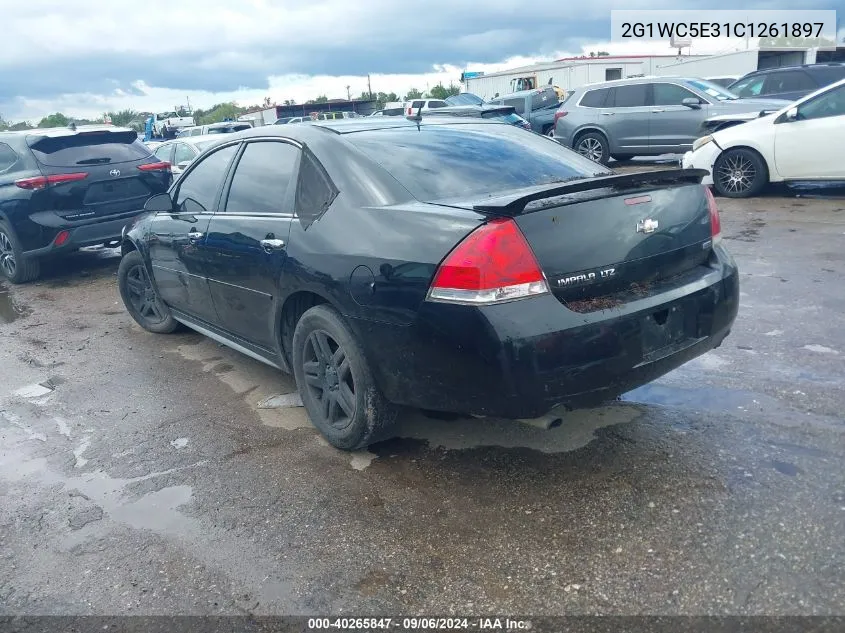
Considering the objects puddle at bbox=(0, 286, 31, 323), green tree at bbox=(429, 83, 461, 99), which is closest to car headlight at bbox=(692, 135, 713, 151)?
puddle at bbox=(0, 286, 31, 323)

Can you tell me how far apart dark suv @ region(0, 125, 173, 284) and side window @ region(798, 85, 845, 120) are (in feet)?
27.8

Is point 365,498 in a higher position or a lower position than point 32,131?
lower

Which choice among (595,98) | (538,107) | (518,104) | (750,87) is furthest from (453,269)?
(518,104)

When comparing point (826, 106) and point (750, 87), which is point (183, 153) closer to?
point (826, 106)

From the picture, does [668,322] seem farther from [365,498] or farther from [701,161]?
[701,161]

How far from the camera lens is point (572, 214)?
9.69 ft

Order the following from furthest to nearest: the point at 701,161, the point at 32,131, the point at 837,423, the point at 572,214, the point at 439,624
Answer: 1. the point at 701,161
2. the point at 32,131
3. the point at 837,423
4. the point at 572,214
5. the point at 439,624

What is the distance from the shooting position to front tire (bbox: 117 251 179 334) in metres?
5.76

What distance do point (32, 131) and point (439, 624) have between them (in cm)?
828

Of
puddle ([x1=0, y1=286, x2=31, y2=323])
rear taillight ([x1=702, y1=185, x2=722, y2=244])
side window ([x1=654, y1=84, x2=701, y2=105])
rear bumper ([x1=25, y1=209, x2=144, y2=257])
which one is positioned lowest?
puddle ([x1=0, y1=286, x2=31, y2=323])

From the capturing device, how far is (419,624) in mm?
2420

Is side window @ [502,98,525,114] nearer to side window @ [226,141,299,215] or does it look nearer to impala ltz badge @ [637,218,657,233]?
side window @ [226,141,299,215]

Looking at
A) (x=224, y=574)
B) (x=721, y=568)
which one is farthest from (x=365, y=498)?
(x=721, y=568)

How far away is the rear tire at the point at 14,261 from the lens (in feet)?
26.7
